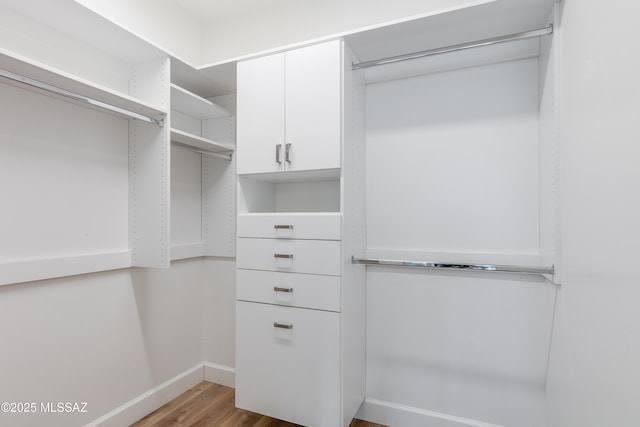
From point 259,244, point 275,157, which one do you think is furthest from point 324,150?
point 259,244

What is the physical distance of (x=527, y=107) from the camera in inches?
66.2

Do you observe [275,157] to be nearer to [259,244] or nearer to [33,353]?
[259,244]

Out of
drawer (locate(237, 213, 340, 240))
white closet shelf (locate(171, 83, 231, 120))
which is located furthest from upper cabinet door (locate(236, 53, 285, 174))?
white closet shelf (locate(171, 83, 231, 120))

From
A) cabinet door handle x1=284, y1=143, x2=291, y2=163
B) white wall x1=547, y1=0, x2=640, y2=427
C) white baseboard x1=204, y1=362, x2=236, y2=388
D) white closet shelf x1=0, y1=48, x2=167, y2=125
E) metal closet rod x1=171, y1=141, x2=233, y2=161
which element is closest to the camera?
white wall x1=547, y1=0, x2=640, y2=427

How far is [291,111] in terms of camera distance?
1.73 metres

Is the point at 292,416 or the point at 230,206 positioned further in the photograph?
the point at 230,206

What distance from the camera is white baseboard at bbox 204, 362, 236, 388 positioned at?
7.66 ft

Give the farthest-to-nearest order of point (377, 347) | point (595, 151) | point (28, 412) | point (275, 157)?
point (377, 347), point (275, 157), point (28, 412), point (595, 151)

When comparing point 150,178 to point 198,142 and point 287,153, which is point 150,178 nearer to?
point 198,142

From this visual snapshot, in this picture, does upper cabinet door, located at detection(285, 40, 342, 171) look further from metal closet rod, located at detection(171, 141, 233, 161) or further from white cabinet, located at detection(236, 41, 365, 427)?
metal closet rod, located at detection(171, 141, 233, 161)

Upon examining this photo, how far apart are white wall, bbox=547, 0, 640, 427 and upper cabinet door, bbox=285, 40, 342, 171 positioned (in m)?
0.98

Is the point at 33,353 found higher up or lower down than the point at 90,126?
lower down

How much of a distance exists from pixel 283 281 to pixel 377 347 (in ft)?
2.56

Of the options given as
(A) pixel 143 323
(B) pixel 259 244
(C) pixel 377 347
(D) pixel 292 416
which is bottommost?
(D) pixel 292 416
